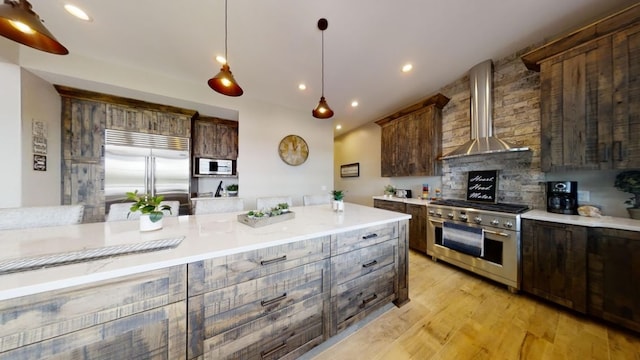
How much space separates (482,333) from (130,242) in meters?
2.69

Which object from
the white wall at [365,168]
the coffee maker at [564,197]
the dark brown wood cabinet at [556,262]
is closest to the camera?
the dark brown wood cabinet at [556,262]

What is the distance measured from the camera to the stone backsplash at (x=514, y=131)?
232 cm

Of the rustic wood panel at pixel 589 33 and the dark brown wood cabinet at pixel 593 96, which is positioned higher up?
the rustic wood panel at pixel 589 33

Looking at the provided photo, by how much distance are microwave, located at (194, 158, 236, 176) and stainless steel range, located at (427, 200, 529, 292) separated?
3956 millimetres

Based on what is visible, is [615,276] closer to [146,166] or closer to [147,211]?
[147,211]

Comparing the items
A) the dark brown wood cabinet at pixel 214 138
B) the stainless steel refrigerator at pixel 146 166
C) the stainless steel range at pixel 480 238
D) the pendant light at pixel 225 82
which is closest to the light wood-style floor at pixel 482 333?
the stainless steel range at pixel 480 238

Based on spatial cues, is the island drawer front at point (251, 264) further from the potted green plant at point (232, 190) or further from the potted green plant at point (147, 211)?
the potted green plant at point (232, 190)

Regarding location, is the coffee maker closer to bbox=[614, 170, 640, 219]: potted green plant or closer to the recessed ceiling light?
bbox=[614, 170, 640, 219]: potted green plant

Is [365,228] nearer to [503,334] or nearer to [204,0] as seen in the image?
[503,334]

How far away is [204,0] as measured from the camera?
1.66m

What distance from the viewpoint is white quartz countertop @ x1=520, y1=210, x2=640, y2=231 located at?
4.98 ft

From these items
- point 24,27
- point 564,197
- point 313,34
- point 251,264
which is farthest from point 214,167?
point 564,197

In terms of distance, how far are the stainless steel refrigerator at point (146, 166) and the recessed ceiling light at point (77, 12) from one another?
1639 mm

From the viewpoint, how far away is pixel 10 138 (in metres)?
2.04
